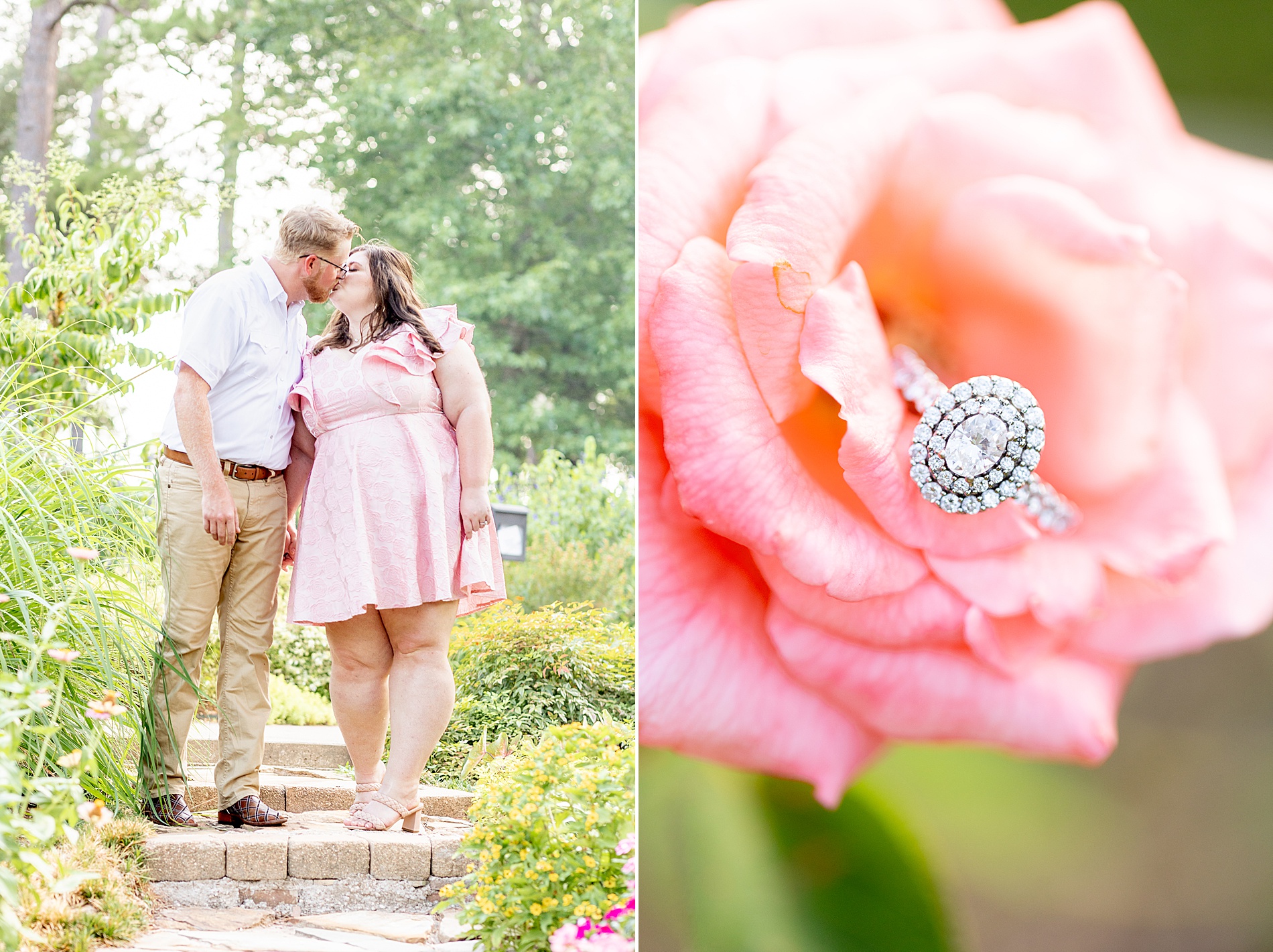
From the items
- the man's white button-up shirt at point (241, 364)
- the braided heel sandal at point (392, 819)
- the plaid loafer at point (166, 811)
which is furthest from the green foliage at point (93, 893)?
the man's white button-up shirt at point (241, 364)

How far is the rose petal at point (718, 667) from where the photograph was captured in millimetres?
786

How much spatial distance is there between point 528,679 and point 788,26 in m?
2.63

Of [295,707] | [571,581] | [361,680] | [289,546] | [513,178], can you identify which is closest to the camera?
[361,680]

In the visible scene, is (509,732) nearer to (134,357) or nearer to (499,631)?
(499,631)

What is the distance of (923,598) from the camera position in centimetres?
73

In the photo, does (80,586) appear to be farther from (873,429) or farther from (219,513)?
(873,429)

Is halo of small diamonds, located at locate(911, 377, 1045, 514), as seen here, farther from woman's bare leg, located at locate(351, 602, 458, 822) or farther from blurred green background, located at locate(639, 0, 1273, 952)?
woman's bare leg, located at locate(351, 602, 458, 822)

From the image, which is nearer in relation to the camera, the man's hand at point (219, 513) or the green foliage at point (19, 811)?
the green foliage at point (19, 811)

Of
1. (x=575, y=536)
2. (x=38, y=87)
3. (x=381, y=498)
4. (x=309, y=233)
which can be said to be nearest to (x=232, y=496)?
(x=381, y=498)

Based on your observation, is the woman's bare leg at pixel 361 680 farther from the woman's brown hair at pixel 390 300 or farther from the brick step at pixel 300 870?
the woman's brown hair at pixel 390 300

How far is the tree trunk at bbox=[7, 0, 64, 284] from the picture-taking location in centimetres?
695

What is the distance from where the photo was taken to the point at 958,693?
30.1 inches

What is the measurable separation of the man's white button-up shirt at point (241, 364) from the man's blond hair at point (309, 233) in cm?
9

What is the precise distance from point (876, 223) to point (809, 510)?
23 centimetres
